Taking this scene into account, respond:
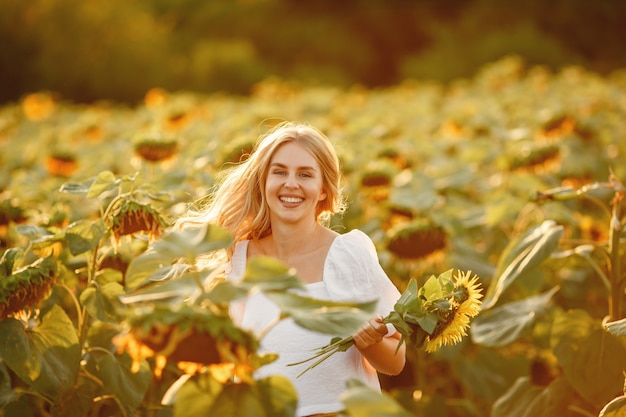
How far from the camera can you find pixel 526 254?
95.7 inches

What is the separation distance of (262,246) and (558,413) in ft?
3.43

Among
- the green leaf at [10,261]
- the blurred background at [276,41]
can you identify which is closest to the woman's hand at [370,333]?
the green leaf at [10,261]

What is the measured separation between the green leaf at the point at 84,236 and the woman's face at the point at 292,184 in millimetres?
424

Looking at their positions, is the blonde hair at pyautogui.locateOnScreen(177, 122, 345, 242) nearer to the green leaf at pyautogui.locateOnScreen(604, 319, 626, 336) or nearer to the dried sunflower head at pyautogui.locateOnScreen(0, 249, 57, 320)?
the dried sunflower head at pyautogui.locateOnScreen(0, 249, 57, 320)

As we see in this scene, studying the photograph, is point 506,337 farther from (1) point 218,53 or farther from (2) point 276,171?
(1) point 218,53

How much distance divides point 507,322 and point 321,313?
4.83 ft

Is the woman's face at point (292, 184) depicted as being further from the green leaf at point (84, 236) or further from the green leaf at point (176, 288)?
the green leaf at point (176, 288)

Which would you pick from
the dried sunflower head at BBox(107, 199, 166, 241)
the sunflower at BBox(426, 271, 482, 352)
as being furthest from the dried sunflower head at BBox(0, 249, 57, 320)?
the sunflower at BBox(426, 271, 482, 352)

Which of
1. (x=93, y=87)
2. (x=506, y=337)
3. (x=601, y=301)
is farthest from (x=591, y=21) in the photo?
(x=506, y=337)

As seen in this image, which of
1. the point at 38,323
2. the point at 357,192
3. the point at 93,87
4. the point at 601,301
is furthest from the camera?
the point at 93,87

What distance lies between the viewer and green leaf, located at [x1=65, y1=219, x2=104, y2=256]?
1.97 metres

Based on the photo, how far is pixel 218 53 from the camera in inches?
816

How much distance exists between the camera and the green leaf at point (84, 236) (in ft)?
6.47

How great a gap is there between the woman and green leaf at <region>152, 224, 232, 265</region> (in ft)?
1.83
